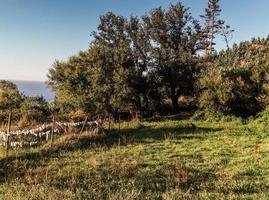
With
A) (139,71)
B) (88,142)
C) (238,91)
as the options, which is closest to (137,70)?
(139,71)

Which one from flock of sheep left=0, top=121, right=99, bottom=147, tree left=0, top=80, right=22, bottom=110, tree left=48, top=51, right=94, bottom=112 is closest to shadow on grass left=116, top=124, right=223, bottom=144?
flock of sheep left=0, top=121, right=99, bottom=147

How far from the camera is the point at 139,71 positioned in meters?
34.7

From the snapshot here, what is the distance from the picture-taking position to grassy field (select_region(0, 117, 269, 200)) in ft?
34.3

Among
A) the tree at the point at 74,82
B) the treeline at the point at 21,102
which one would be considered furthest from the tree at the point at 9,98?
the tree at the point at 74,82

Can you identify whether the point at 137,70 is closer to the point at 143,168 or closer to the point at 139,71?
the point at 139,71

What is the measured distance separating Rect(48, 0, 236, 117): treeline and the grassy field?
12.1m

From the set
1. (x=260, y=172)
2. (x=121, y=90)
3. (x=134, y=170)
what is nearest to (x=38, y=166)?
(x=134, y=170)

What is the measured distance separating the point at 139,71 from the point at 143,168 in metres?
21.5

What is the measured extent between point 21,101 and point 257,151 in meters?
26.2

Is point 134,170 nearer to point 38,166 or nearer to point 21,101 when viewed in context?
point 38,166

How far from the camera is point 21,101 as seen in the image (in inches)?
1446

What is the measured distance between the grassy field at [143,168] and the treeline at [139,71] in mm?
12081

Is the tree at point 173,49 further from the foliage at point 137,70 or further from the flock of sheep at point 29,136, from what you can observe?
the flock of sheep at point 29,136

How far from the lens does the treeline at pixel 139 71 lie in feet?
111
